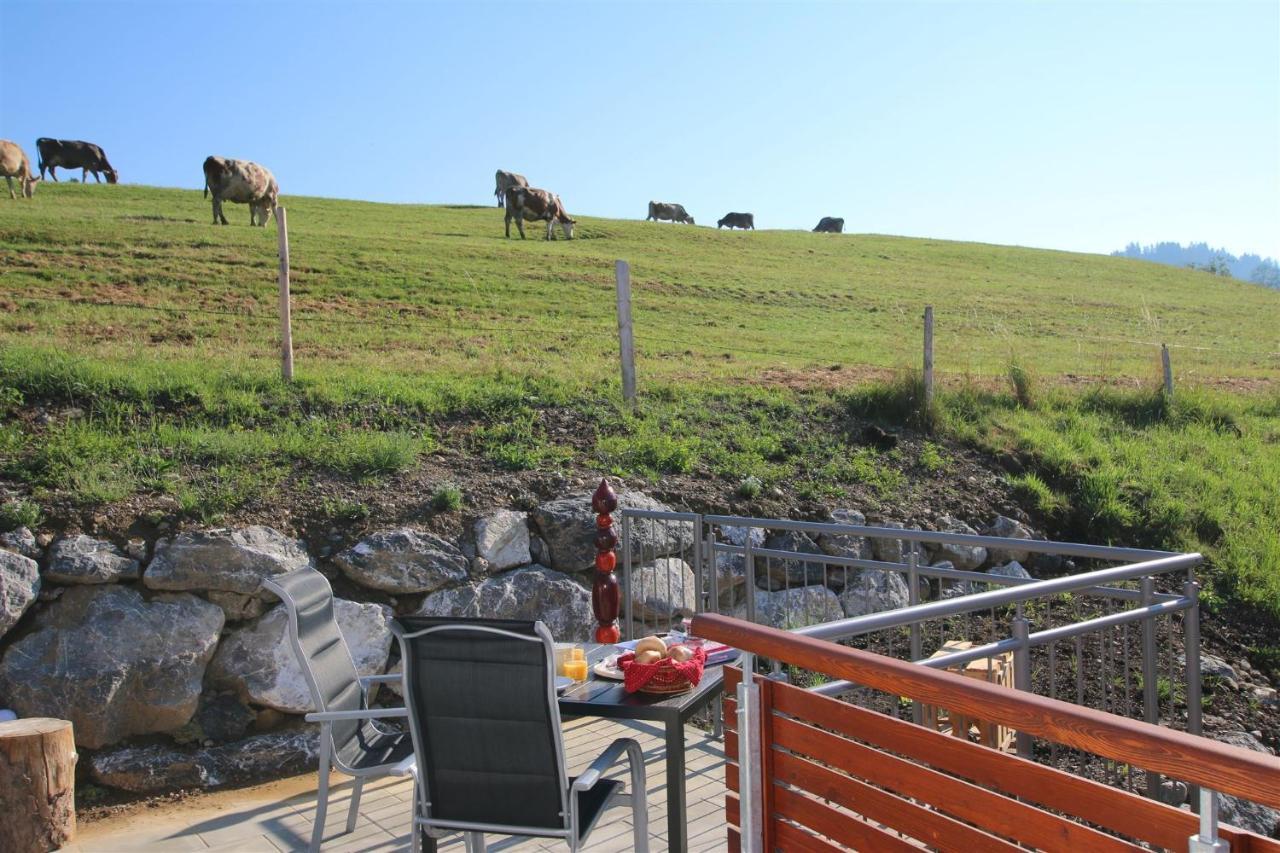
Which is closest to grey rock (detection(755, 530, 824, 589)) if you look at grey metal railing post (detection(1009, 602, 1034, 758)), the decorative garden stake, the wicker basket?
the decorative garden stake

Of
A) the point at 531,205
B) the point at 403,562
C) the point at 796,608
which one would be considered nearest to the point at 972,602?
the point at 403,562

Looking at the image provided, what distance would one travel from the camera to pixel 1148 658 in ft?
14.8

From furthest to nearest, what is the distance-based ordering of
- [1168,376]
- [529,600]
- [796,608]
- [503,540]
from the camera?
[1168,376], [796,608], [503,540], [529,600]

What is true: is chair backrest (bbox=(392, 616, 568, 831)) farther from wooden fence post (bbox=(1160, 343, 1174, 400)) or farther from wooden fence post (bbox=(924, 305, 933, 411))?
wooden fence post (bbox=(1160, 343, 1174, 400))

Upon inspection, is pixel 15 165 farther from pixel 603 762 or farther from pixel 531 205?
pixel 603 762

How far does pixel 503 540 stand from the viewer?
716 cm

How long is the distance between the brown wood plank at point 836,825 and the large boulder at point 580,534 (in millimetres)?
4500

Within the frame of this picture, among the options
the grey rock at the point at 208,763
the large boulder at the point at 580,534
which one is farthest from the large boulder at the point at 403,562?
the grey rock at the point at 208,763

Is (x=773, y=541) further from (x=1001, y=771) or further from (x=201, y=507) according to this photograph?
(x=1001, y=771)

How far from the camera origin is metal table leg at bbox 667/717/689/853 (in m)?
3.59

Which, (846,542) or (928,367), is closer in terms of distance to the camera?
(846,542)

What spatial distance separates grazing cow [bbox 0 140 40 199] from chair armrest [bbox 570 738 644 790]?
2599 cm

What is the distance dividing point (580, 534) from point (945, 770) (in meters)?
5.32

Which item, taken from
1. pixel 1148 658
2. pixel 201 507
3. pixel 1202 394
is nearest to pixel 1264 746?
pixel 1148 658
